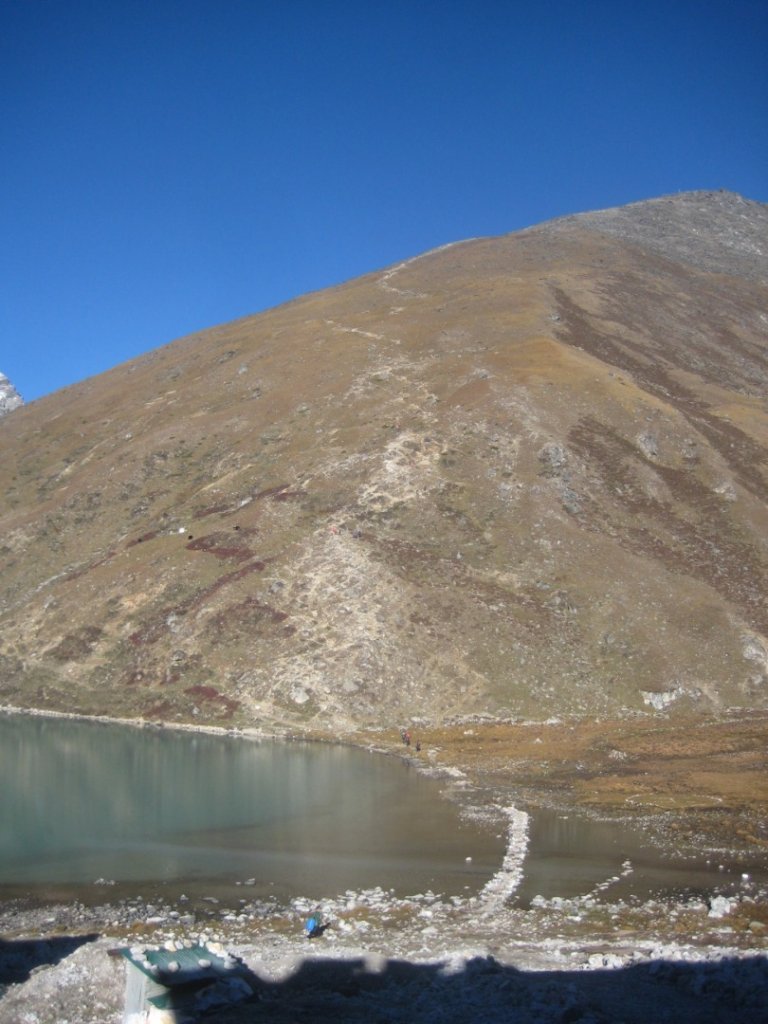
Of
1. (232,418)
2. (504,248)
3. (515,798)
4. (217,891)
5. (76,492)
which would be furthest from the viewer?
(504,248)

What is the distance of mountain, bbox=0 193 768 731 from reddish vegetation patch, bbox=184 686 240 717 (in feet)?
0.58

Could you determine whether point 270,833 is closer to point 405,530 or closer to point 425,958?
point 425,958

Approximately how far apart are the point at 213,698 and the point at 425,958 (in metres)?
48.7

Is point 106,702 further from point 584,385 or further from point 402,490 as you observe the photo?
point 584,385

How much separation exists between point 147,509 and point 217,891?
2935 inches

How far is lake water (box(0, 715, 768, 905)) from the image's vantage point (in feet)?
129

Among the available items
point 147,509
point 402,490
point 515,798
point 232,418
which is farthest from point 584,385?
point 515,798

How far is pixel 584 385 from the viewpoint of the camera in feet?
380

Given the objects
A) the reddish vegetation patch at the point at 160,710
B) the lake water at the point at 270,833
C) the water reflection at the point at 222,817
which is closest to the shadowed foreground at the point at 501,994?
the lake water at the point at 270,833

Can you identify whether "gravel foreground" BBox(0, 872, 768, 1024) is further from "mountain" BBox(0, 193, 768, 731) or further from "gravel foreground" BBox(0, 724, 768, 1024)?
"mountain" BBox(0, 193, 768, 731)

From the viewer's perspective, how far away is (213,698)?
76.2m

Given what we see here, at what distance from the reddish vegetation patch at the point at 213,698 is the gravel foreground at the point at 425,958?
125 ft

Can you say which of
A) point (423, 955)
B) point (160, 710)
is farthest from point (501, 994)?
point (160, 710)

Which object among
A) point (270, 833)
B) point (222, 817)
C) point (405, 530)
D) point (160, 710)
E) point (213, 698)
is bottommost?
point (270, 833)
